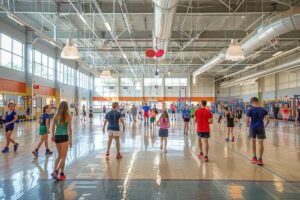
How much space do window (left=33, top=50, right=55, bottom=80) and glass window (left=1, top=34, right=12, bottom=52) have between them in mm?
3712

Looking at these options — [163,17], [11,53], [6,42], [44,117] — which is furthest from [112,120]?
[11,53]

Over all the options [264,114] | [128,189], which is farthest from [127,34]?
[128,189]

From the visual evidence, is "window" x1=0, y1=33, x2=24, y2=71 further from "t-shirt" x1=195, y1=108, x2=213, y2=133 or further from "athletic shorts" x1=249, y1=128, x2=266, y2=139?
"athletic shorts" x1=249, y1=128, x2=266, y2=139

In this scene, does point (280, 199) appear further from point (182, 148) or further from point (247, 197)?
point (182, 148)

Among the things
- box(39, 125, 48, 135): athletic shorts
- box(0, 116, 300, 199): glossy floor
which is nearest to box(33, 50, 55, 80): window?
box(0, 116, 300, 199): glossy floor

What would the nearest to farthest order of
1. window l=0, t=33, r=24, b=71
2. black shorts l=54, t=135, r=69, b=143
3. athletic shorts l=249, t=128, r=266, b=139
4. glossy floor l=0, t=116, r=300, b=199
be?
1. glossy floor l=0, t=116, r=300, b=199
2. black shorts l=54, t=135, r=69, b=143
3. athletic shorts l=249, t=128, r=266, b=139
4. window l=0, t=33, r=24, b=71

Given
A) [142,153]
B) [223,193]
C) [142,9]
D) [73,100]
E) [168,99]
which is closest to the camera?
[223,193]

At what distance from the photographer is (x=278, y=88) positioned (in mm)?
28328

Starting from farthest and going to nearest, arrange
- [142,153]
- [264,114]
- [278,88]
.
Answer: [278,88] → [142,153] → [264,114]

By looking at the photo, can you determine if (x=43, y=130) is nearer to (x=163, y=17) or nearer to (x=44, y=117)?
(x=44, y=117)

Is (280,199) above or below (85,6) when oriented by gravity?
below

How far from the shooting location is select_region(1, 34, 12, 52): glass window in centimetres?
1798

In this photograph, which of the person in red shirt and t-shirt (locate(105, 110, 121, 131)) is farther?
t-shirt (locate(105, 110, 121, 131))

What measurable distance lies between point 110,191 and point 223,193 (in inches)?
72.7
